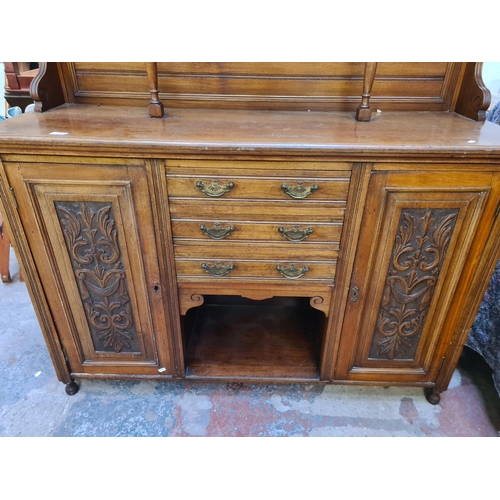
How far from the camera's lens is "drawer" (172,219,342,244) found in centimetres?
121

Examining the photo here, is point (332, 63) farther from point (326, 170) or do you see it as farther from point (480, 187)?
point (480, 187)

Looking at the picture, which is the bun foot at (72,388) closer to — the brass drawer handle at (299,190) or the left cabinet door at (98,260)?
the left cabinet door at (98,260)

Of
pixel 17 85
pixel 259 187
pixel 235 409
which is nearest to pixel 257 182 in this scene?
pixel 259 187

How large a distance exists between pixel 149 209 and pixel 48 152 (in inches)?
13.1

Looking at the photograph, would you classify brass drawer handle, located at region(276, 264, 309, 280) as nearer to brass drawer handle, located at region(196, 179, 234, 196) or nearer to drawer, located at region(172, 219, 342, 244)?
drawer, located at region(172, 219, 342, 244)

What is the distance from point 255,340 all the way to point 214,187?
84cm

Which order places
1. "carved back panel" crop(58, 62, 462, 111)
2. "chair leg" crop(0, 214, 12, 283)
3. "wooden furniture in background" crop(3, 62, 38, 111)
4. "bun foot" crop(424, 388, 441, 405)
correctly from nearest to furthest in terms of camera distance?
"carved back panel" crop(58, 62, 462, 111), "bun foot" crop(424, 388, 441, 405), "chair leg" crop(0, 214, 12, 283), "wooden furniture in background" crop(3, 62, 38, 111)

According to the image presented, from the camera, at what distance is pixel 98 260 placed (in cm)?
130

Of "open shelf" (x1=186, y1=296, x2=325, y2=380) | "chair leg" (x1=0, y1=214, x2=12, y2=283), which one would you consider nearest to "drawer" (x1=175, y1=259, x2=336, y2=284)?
"open shelf" (x1=186, y1=296, x2=325, y2=380)

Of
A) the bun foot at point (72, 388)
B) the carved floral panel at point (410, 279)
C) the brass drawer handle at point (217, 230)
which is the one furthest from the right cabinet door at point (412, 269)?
the bun foot at point (72, 388)

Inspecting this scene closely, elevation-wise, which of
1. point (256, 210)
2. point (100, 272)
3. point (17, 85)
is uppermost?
point (17, 85)

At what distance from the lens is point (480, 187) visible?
1146 millimetres

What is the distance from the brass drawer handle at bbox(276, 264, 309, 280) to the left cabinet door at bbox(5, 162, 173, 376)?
1.44 feet

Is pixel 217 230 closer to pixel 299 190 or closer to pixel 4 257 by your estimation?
pixel 299 190
